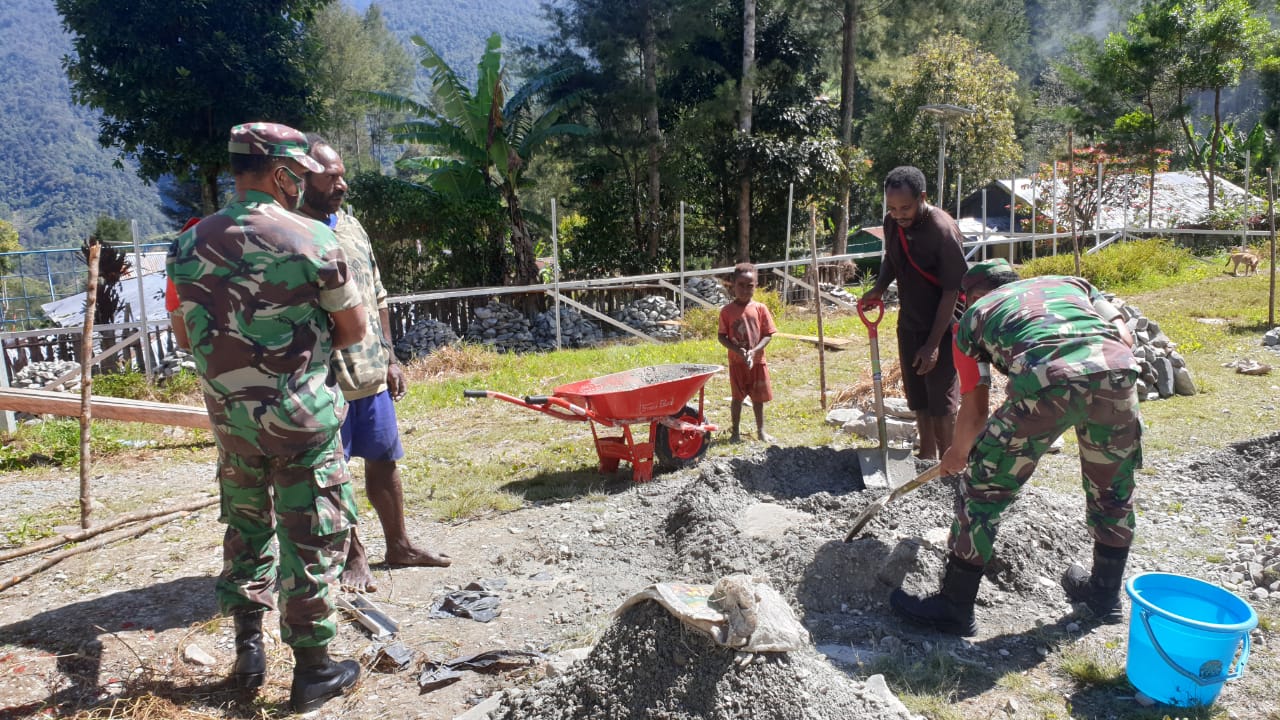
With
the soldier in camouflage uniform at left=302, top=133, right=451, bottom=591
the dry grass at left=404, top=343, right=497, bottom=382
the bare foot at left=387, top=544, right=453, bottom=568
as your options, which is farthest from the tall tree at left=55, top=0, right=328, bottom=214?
the bare foot at left=387, top=544, right=453, bottom=568

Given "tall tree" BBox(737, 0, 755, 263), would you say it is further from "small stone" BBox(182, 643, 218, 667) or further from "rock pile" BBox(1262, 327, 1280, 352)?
"small stone" BBox(182, 643, 218, 667)

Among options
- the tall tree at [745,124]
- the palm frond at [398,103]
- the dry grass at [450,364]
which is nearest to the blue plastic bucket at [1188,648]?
the dry grass at [450,364]

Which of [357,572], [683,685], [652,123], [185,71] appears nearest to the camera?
[683,685]

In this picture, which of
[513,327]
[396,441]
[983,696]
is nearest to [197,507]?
[396,441]

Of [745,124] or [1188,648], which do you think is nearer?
[1188,648]

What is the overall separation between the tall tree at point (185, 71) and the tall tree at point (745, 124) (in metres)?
7.83

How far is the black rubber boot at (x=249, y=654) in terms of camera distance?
2.88 metres

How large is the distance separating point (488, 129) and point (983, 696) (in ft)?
41.3

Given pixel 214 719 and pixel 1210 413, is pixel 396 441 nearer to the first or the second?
pixel 214 719

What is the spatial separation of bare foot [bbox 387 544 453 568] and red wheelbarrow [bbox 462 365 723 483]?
3.35 feet

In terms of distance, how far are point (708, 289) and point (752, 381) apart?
9690mm

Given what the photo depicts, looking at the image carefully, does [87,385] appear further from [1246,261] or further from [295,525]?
[1246,261]

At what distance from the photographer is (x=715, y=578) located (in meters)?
3.78

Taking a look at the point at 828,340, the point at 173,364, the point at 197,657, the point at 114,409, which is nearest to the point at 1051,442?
the point at 197,657
